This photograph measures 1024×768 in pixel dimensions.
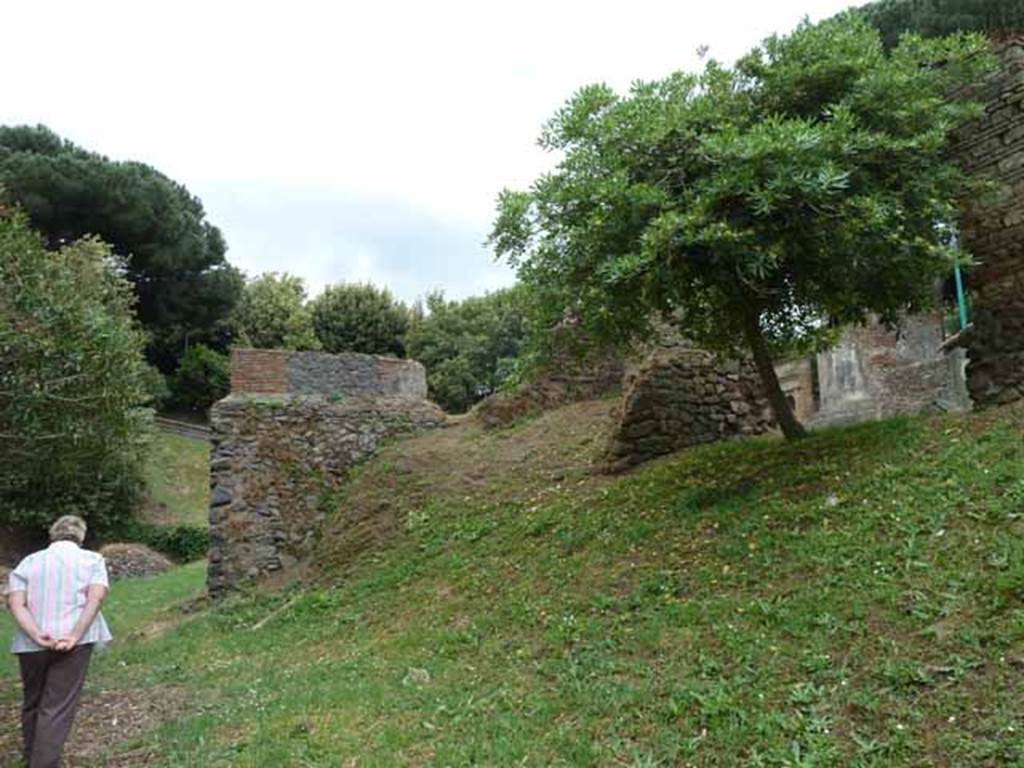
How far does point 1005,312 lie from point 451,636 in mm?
5346

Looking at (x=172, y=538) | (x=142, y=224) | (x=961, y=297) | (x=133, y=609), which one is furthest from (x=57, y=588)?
(x=142, y=224)

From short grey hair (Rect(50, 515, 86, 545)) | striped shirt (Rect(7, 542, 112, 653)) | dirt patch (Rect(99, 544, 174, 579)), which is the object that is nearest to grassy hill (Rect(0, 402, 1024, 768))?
striped shirt (Rect(7, 542, 112, 653))

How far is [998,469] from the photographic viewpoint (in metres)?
5.15

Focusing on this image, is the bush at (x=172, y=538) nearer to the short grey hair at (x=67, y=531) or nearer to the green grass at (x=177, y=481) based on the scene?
the green grass at (x=177, y=481)

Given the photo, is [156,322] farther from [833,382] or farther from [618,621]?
[618,621]

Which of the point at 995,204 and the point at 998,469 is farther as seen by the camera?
the point at 995,204

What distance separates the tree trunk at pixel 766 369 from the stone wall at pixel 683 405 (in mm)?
1821

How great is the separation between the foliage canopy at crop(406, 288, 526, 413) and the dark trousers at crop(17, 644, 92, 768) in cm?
2262

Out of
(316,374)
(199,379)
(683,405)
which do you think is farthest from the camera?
(199,379)

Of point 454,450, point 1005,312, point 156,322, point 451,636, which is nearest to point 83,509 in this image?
point 156,322

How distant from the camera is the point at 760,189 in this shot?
5434 mm

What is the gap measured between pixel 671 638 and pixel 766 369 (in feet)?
10.8

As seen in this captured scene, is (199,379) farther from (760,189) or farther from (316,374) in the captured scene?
(760,189)

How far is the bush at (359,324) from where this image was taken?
1230 inches
